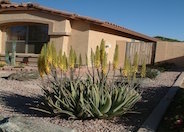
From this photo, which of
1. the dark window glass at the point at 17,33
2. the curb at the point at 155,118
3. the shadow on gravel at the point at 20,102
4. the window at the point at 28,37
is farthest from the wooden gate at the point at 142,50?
the curb at the point at 155,118

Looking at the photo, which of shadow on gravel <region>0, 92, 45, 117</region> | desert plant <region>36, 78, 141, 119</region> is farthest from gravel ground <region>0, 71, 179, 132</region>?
desert plant <region>36, 78, 141, 119</region>

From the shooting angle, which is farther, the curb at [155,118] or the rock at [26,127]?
the curb at [155,118]

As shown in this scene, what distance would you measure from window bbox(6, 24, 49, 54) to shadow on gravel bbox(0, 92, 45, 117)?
9.90 metres

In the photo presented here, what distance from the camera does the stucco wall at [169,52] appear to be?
953 inches

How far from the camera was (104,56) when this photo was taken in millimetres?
6473

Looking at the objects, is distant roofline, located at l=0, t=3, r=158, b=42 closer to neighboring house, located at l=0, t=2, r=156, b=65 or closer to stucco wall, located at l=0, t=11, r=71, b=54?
neighboring house, located at l=0, t=2, r=156, b=65

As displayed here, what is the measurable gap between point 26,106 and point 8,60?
11.2 meters

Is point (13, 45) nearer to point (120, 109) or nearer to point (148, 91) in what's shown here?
point (148, 91)

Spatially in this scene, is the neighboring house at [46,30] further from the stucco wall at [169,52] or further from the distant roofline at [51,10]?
the stucco wall at [169,52]

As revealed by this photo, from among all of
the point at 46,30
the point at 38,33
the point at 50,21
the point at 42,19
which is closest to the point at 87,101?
the point at 50,21

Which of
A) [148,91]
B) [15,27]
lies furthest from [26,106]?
[15,27]

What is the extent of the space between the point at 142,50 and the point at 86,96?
17.8 metres

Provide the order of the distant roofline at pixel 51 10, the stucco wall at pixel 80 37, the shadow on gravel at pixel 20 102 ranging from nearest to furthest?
the shadow on gravel at pixel 20 102 < the distant roofline at pixel 51 10 < the stucco wall at pixel 80 37

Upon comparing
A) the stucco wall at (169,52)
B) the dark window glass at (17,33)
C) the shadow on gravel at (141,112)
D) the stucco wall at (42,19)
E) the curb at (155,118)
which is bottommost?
the shadow on gravel at (141,112)
